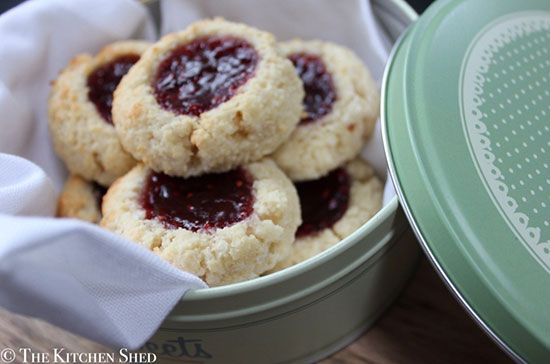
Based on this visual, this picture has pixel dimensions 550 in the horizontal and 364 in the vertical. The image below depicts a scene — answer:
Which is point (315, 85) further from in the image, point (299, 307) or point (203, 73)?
point (299, 307)

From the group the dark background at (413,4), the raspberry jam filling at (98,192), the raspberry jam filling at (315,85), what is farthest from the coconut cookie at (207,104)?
the dark background at (413,4)

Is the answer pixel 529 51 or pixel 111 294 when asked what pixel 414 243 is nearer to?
pixel 529 51

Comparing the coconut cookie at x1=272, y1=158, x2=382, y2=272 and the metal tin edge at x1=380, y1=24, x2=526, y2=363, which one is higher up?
the metal tin edge at x1=380, y1=24, x2=526, y2=363

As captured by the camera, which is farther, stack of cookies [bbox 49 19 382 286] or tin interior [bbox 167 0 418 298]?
stack of cookies [bbox 49 19 382 286]

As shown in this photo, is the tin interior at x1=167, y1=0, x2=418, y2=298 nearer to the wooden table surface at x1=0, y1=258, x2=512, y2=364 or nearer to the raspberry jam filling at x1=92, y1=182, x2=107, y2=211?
the wooden table surface at x1=0, y1=258, x2=512, y2=364

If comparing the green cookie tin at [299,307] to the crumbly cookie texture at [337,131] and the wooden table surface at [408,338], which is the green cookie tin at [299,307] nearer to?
the wooden table surface at [408,338]

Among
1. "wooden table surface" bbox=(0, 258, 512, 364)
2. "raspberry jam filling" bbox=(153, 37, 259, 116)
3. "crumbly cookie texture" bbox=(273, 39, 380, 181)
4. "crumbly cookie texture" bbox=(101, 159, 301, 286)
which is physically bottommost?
"wooden table surface" bbox=(0, 258, 512, 364)

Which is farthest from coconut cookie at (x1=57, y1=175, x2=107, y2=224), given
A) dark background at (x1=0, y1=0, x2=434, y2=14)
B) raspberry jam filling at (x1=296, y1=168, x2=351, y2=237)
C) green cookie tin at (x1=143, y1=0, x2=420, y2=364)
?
dark background at (x1=0, y1=0, x2=434, y2=14)

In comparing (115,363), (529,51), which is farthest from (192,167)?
(529,51)
